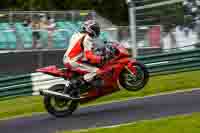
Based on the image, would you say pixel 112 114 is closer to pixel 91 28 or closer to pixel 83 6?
pixel 91 28

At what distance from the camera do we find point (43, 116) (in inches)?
488

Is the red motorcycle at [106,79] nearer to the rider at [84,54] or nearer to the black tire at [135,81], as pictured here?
the black tire at [135,81]

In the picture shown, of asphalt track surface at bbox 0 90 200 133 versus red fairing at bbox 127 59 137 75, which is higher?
red fairing at bbox 127 59 137 75

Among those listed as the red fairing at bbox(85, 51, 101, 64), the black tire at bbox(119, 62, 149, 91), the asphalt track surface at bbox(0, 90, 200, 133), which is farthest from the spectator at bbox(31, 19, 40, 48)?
the red fairing at bbox(85, 51, 101, 64)

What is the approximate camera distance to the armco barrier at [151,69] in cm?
1684

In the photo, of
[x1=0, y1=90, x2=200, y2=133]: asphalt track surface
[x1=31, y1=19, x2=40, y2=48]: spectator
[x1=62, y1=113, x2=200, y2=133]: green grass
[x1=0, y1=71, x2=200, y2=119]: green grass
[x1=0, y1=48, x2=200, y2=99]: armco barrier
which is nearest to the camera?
[x1=62, y1=113, x2=200, y2=133]: green grass

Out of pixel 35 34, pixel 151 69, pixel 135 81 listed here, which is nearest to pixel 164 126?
pixel 135 81

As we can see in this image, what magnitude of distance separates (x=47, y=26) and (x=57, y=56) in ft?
3.73

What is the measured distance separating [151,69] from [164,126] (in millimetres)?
7967

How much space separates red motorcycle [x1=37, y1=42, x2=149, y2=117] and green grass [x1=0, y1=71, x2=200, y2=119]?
1.53 m

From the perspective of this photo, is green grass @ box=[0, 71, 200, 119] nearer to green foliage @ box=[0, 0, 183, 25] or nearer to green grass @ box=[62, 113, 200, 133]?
green grass @ box=[62, 113, 200, 133]

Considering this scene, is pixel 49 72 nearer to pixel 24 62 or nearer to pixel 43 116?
pixel 43 116

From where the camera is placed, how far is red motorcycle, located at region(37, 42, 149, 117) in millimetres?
11969

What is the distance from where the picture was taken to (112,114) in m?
11.4
